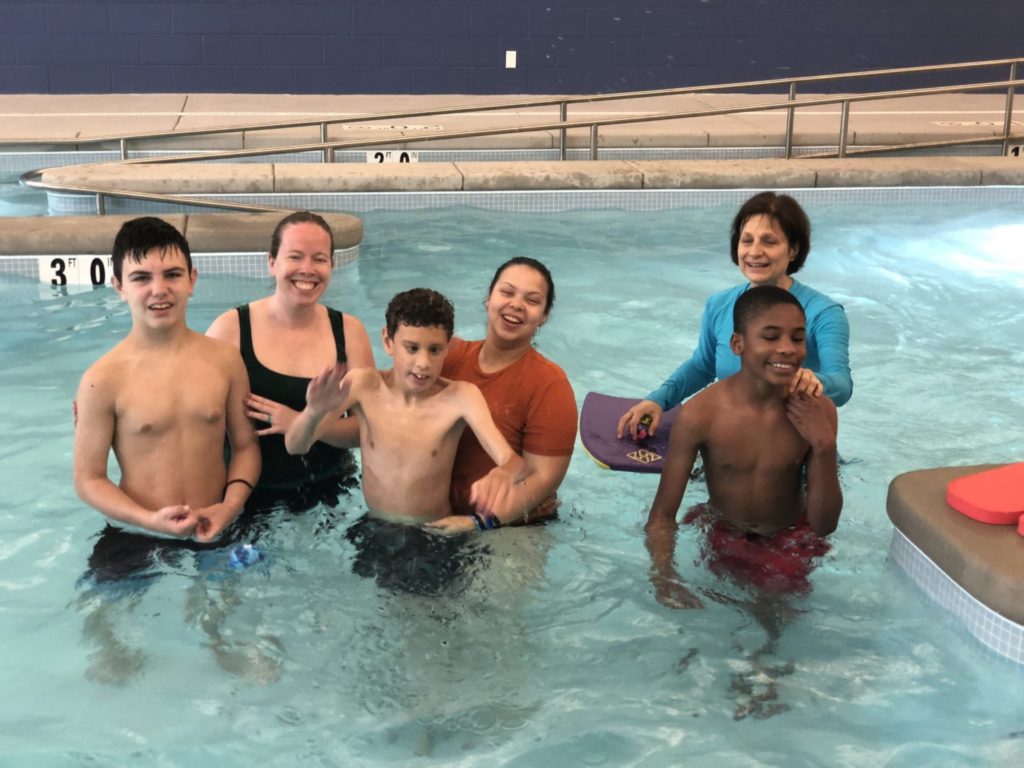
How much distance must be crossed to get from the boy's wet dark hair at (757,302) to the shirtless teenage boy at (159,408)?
1422 millimetres

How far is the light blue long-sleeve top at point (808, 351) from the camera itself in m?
3.61

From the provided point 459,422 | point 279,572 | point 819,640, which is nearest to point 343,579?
point 279,572

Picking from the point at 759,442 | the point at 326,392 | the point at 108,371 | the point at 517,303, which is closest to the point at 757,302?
the point at 759,442

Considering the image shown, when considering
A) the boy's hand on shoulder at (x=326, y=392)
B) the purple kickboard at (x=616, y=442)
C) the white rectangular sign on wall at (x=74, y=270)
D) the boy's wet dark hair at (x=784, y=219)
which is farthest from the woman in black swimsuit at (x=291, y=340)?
the white rectangular sign on wall at (x=74, y=270)

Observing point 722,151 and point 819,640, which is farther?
point 722,151

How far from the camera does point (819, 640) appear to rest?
11.5ft

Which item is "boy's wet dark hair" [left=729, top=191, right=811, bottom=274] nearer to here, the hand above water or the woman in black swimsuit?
the hand above water

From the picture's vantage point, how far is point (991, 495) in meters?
3.47

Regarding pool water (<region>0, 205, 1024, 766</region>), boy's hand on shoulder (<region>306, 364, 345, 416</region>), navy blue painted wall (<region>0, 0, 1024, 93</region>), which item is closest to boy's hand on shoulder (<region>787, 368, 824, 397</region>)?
pool water (<region>0, 205, 1024, 766</region>)

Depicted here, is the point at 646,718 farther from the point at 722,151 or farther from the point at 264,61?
the point at 264,61

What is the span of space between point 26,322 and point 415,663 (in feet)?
13.8

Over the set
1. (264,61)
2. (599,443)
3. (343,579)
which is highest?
(264,61)

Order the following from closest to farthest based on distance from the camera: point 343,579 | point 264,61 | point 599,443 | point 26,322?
point 343,579 < point 599,443 < point 26,322 < point 264,61

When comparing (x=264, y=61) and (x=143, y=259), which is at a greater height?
(x=264, y=61)
